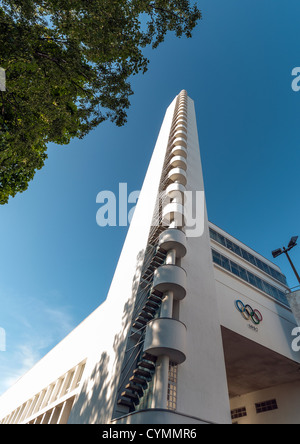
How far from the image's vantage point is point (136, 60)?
29.3 feet

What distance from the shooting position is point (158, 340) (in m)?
7.75

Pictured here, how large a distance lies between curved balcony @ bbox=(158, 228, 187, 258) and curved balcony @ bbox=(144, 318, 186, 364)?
378 cm

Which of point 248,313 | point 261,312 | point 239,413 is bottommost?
point 239,413

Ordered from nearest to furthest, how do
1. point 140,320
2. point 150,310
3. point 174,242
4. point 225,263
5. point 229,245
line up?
Answer: point 140,320 < point 150,310 < point 174,242 < point 225,263 < point 229,245

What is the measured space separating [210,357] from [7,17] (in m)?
12.8

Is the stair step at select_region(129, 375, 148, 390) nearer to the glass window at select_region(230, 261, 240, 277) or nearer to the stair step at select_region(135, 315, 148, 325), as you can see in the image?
the stair step at select_region(135, 315, 148, 325)

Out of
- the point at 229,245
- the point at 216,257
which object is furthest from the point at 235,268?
the point at 229,245

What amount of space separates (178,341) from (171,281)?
2276 millimetres

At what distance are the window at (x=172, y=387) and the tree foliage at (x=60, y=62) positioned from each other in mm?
8774

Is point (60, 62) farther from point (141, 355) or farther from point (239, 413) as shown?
point (239, 413)

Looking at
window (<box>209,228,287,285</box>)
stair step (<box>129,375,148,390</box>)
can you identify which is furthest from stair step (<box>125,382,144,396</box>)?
window (<box>209,228,287,285</box>)

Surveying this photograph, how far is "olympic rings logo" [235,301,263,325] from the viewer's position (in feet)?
47.0
